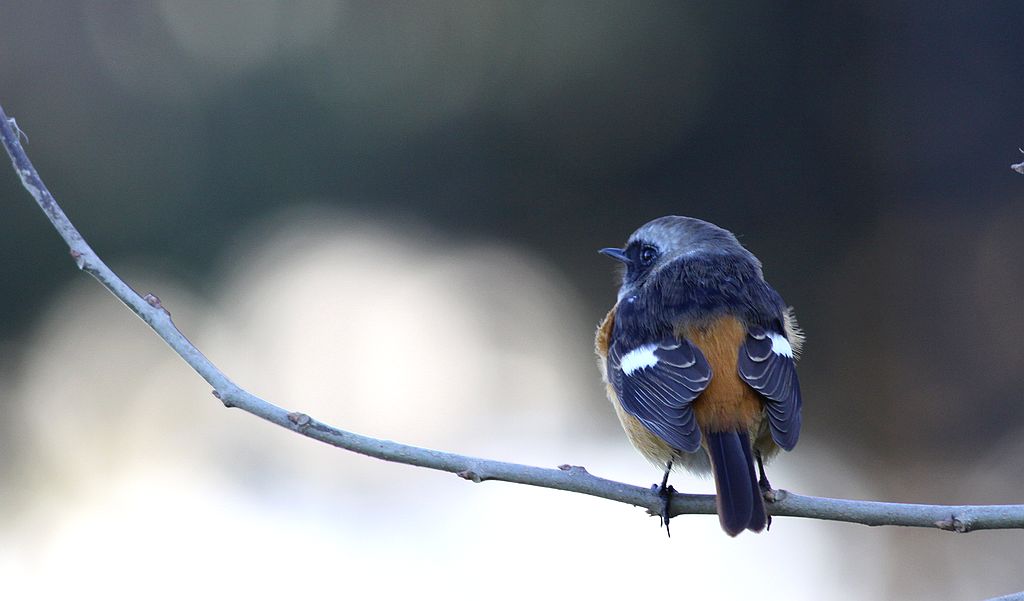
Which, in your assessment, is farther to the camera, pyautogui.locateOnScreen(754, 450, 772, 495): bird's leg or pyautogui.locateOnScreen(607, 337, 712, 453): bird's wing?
pyautogui.locateOnScreen(607, 337, 712, 453): bird's wing

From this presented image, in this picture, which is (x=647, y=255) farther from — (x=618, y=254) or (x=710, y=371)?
(x=710, y=371)

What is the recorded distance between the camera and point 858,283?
6.62 m

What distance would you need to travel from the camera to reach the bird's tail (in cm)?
305

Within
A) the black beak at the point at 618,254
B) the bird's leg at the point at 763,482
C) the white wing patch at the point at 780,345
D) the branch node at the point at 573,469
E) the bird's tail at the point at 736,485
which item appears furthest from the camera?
the black beak at the point at 618,254

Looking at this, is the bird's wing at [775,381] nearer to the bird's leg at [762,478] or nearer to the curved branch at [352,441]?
the bird's leg at [762,478]

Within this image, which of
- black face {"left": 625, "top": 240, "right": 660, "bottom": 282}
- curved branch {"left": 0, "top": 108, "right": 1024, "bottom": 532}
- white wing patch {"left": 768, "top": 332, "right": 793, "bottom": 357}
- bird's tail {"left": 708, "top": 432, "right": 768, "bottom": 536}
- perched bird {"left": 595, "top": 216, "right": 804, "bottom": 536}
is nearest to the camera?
curved branch {"left": 0, "top": 108, "right": 1024, "bottom": 532}

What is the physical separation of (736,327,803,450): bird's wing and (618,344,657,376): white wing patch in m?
0.31

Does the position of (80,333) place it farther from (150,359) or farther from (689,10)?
(689,10)

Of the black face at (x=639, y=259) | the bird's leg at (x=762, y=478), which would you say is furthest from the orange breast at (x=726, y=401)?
the black face at (x=639, y=259)

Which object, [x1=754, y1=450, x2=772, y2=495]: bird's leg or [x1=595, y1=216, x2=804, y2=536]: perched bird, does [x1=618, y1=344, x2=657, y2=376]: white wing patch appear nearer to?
[x1=595, y1=216, x2=804, y2=536]: perched bird

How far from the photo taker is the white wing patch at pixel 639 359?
373 centimetres

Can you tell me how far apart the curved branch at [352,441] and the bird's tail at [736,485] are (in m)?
0.22

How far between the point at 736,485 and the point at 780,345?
77cm

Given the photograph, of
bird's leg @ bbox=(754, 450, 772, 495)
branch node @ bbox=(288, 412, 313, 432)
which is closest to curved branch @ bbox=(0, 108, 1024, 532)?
branch node @ bbox=(288, 412, 313, 432)
